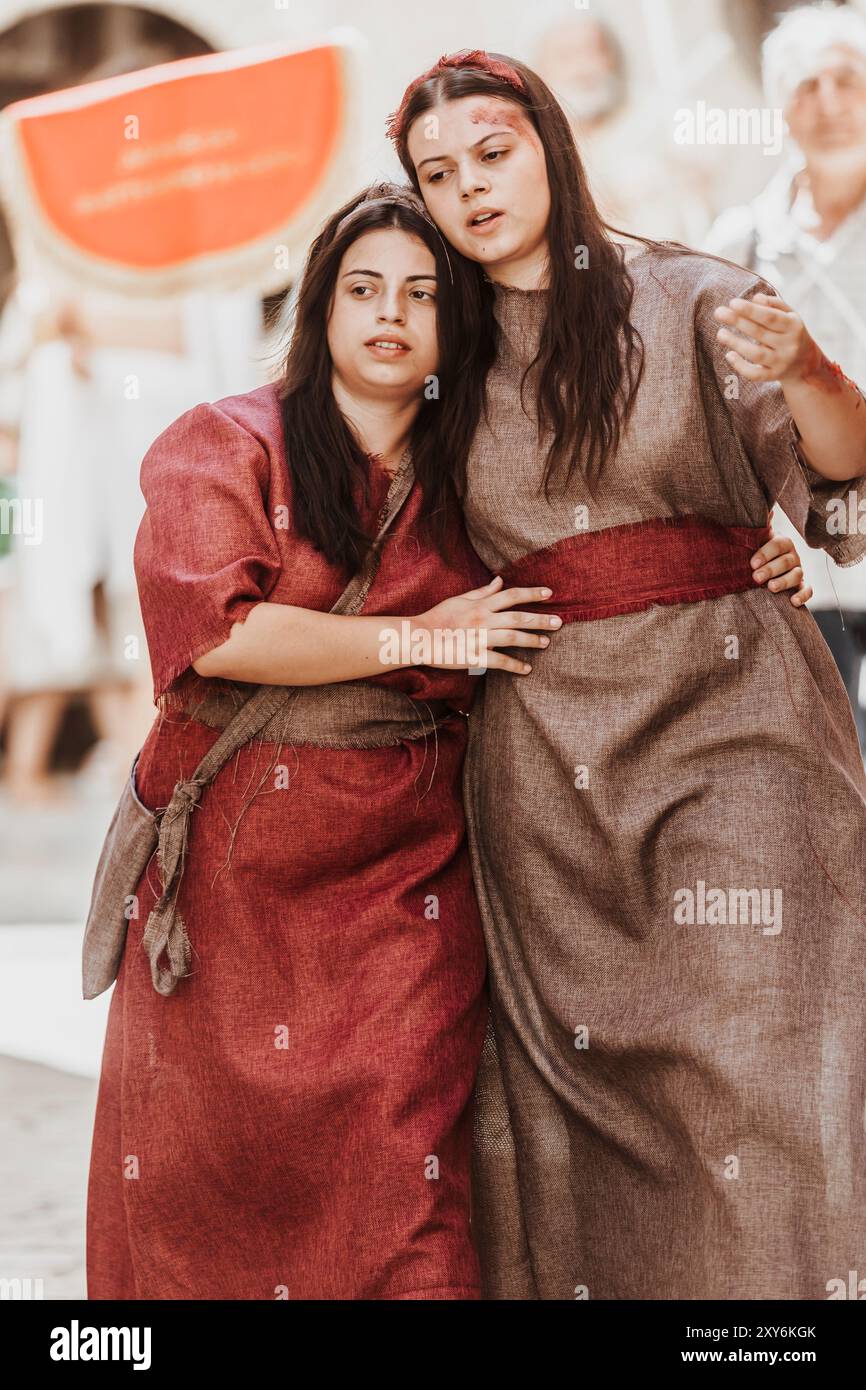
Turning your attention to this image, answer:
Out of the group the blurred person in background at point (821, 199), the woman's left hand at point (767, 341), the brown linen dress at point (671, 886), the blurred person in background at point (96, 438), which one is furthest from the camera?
the blurred person in background at point (96, 438)

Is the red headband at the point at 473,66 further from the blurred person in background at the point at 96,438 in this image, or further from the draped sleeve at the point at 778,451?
the blurred person in background at the point at 96,438

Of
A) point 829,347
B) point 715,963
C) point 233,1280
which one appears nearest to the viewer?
point 715,963

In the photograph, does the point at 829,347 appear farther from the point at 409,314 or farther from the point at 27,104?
the point at 27,104

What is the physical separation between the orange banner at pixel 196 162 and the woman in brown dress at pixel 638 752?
120 cm

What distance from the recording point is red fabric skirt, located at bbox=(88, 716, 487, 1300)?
198cm

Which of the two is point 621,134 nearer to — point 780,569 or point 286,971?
point 780,569

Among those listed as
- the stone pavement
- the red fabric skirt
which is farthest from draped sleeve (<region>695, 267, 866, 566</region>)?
the stone pavement

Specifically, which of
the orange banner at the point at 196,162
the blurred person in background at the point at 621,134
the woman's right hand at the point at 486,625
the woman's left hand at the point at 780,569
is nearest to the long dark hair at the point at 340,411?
the woman's right hand at the point at 486,625

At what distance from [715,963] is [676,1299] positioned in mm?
454

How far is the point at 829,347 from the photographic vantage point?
10.6ft

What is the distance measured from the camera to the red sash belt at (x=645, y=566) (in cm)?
201

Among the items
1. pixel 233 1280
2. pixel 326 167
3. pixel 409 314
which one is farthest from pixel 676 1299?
pixel 326 167

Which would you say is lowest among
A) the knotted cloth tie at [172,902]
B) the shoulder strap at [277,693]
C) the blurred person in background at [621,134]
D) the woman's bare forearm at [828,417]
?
the knotted cloth tie at [172,902]

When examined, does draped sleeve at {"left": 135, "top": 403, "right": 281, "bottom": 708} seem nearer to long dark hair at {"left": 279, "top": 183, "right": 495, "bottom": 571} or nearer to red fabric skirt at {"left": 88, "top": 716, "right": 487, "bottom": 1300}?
long dark hair at {"left": 279, "top": 183, "right": 495, "bottom": 571}
